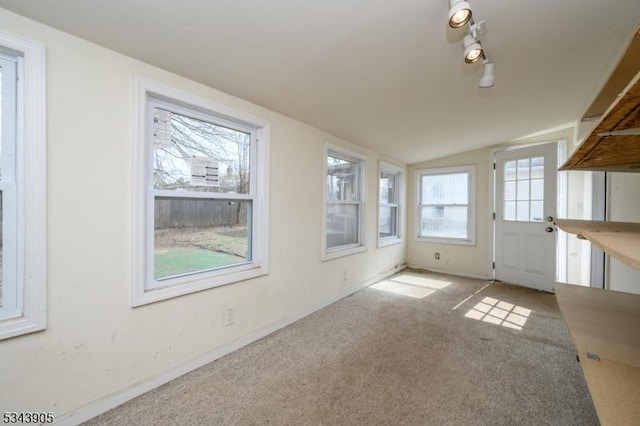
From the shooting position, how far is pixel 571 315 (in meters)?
1.37

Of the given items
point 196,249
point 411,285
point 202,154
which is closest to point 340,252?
point 411,285

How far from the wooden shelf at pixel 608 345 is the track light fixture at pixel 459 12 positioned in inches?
57.0

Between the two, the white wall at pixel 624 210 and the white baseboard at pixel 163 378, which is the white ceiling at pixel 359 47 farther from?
the white baseboard at pixel 163 378

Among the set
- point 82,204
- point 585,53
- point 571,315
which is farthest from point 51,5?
point 585,53

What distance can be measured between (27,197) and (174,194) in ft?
2.29

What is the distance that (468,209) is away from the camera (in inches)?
184

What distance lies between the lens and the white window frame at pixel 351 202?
314 cm

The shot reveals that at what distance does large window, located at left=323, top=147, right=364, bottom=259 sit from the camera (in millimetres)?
3359

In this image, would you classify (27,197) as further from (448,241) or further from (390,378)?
(448,241)

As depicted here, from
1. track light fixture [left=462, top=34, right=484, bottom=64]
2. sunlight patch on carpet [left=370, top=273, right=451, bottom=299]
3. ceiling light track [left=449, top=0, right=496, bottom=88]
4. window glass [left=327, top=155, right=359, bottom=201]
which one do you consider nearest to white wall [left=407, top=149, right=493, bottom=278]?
sunlight patch on carpet [left=370, top=273, right=451, bottom=299]

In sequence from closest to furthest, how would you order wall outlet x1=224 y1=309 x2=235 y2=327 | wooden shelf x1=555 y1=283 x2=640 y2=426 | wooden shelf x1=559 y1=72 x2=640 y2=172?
wooden shelf x1=559 y1=72 x2=640 y2=172 → wooden shelf x1=555 y1=283 x2=640 y2=426 → wall outlet x1=224 y1=309 x2=235 y2=327

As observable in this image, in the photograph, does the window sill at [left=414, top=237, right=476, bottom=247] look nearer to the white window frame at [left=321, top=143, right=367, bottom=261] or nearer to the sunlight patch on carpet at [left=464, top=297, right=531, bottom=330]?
the sunlight patch on carpet at [left=464, top=297, right=531, bottom=330]

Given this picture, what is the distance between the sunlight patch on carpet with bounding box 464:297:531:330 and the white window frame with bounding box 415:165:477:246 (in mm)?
1412

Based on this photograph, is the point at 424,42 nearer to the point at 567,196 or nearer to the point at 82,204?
the point at 82,204
